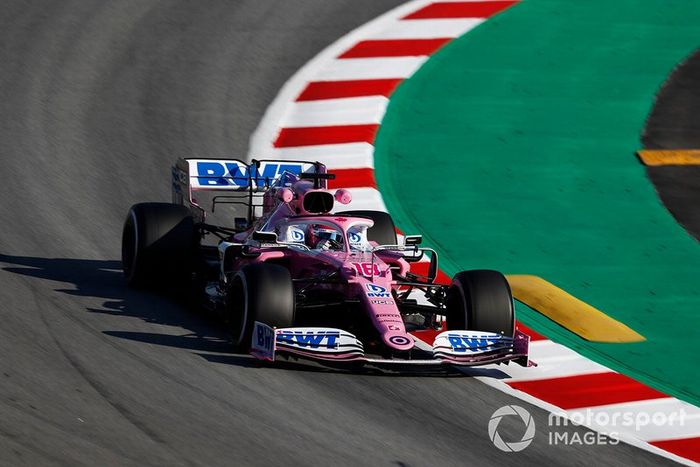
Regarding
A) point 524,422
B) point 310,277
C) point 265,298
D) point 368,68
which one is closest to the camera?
point 524,422

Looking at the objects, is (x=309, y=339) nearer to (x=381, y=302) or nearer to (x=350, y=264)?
(x=381, y=302)

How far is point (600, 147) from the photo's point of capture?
17.3 metres

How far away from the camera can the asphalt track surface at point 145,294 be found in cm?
966

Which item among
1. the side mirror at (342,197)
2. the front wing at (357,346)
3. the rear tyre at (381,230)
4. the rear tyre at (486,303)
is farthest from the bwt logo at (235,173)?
the front wing at (357,346)

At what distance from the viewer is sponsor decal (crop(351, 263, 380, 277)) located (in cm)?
1166

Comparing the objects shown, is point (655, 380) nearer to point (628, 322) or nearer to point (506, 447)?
point (628, 322)

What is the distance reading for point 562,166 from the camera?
16.8 metres

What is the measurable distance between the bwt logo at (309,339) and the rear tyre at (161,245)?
2.52 m

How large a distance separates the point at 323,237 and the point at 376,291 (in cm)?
115

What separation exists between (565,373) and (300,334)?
257 centimetres

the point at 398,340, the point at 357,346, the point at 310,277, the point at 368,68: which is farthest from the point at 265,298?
the point at 368,68

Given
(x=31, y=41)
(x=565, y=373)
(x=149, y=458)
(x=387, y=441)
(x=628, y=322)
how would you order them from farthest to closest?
(x=31, y=41) < (x=628, y=322) < (x=565, y=373) < (x=387, y=441) < (x=149, y=458)

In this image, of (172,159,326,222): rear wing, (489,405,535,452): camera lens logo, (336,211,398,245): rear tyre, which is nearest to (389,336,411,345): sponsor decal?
(489,405,535,452): camera lens logo

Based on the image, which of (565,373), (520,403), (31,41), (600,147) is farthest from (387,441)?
(31,41)
